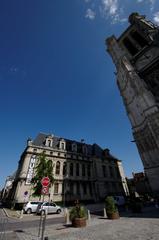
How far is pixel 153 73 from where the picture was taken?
2666 centimetres

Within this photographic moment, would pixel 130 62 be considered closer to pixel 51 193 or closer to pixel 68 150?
pixel 68 150

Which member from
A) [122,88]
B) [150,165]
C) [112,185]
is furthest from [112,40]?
[112,185]

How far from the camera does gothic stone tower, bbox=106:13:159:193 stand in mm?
21167

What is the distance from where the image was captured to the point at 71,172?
1316 inches

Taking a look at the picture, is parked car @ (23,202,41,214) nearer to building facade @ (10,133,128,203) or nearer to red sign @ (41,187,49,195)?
building facade @ (10,133,128,203)

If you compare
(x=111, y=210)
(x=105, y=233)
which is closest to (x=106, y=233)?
(x=105, y=233)

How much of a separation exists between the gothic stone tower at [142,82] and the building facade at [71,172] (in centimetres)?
1647

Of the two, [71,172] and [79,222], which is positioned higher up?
[71,172]

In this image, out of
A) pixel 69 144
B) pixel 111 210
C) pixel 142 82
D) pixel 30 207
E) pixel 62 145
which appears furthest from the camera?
pixel 69 144

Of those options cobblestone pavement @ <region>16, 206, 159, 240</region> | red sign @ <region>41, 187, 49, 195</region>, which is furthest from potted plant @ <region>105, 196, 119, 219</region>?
red sign @ <region>41, 187, 49, 195</region>

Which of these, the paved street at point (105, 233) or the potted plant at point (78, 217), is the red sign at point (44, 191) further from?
the potted plant at point (78, 217)

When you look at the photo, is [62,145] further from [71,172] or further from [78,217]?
[78,217]

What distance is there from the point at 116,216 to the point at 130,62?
3137cm

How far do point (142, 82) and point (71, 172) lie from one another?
25251 millimetres
